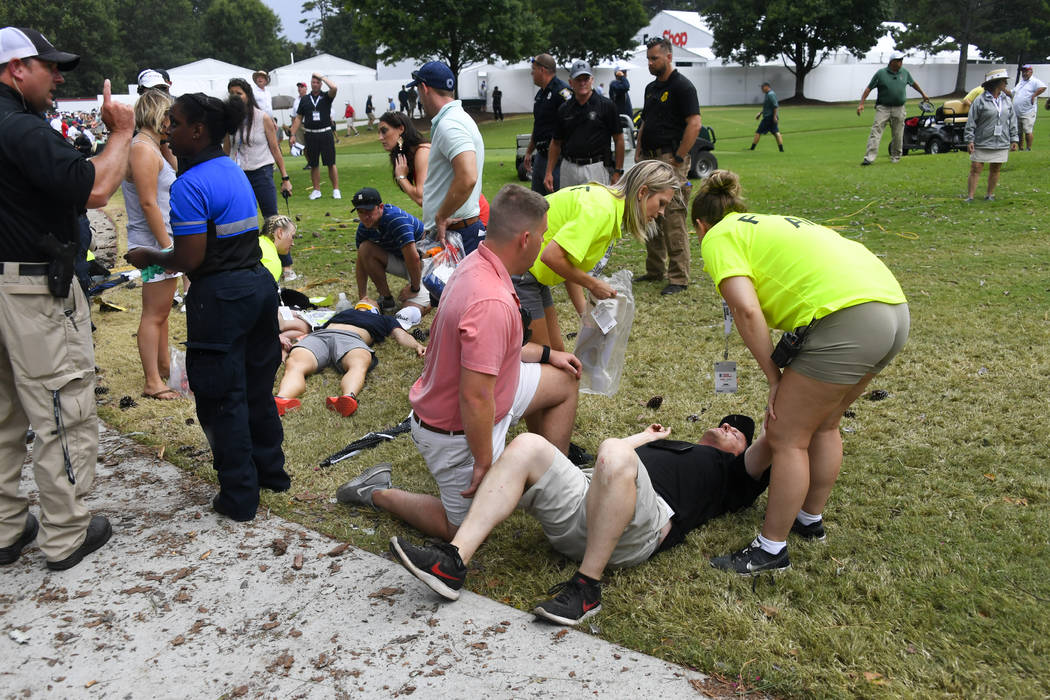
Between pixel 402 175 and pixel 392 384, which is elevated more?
pixel 402 175

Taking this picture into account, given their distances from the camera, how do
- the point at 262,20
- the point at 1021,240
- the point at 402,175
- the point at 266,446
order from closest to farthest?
the point at 266,446
the point at 402,175
the point at 1021,240
the point at 262,20

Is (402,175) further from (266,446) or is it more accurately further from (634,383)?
(266,446)

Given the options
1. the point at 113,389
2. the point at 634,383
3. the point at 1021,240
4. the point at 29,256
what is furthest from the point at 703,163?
the point at 29,256

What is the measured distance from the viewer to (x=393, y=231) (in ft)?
23.2

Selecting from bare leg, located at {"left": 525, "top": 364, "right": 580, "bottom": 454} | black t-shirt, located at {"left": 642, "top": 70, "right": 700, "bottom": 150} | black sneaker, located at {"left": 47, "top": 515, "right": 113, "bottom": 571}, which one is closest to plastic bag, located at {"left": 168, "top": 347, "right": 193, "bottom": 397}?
black sneaker, located at {"left": 47, "top": 515, "right": 113, "bottom": 571}

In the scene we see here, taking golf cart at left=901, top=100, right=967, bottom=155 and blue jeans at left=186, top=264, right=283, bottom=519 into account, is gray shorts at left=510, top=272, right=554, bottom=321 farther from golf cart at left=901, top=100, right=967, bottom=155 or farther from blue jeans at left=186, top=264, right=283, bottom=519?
golf cart at left=901, top=100, right=967, bottom=155

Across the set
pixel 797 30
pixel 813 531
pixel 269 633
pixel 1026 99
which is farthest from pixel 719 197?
pixel 797 30

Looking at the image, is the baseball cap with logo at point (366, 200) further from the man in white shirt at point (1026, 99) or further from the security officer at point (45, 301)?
the man in white shirt at point (1026, 99)

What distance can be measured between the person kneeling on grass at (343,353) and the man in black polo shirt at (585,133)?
2644 millimetres

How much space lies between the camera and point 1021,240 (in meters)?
8.70

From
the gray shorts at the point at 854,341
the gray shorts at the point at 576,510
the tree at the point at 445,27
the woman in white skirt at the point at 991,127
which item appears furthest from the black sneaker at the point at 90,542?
the tree at the point at 445,27

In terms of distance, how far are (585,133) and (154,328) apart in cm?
434

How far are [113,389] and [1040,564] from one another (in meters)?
5.63

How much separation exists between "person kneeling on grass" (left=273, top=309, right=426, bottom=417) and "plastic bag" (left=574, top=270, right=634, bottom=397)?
1.59 m
